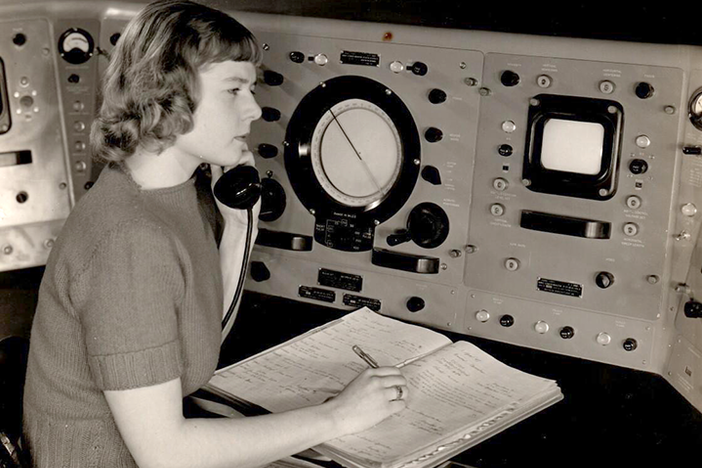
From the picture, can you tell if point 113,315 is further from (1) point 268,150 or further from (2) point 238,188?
(1) point 268,150

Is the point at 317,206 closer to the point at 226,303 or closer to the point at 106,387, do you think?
the point at 226,303

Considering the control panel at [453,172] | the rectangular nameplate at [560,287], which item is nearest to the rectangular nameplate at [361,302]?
the control panel at [453,172]

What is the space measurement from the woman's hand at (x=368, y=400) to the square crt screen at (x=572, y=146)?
68 centimetres

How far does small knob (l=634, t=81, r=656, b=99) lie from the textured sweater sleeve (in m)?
1.09

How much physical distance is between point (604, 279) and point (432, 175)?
1.65 ft

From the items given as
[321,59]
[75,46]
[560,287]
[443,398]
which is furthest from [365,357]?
[75,46]

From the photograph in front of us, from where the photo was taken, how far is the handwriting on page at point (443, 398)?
1.54 m

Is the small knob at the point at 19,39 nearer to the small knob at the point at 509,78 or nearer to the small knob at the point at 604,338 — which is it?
the small knob at the point at 509,78

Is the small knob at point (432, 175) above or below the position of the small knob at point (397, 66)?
below

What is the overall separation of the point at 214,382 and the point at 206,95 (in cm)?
62

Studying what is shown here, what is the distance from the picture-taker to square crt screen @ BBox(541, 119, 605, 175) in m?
1.92

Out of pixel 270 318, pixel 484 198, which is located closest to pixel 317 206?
pixel 270 318

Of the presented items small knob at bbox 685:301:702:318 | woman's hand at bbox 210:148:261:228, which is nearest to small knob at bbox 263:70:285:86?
woman's hand at bbox 210:148:261:228

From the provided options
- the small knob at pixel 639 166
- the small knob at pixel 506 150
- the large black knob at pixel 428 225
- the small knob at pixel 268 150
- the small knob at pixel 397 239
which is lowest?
the small knob at pixel 397 239
